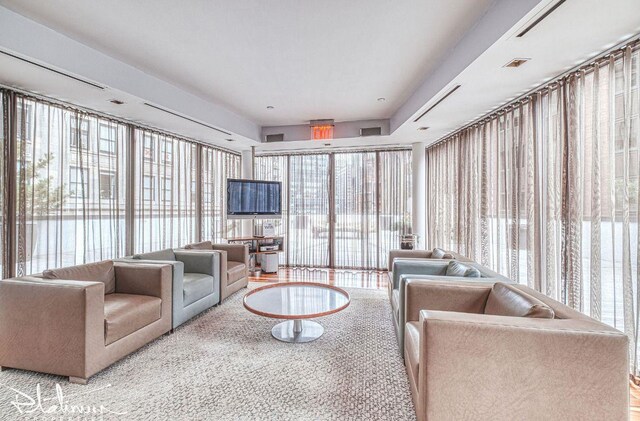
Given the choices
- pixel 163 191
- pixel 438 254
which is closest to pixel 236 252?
pixel 163 191

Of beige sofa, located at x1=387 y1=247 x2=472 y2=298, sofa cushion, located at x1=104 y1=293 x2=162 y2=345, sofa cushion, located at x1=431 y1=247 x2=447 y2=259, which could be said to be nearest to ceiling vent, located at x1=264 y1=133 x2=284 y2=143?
beige sofa, located at x1=387 y1=247 x2=472 y2=298

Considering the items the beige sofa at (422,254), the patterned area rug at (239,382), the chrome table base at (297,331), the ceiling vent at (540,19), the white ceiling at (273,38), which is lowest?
the patterned area rug at (239,382)

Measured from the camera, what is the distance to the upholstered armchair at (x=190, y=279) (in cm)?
306

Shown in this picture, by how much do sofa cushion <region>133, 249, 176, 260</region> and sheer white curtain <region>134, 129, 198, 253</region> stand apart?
0.82 meters

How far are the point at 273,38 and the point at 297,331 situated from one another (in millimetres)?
2777

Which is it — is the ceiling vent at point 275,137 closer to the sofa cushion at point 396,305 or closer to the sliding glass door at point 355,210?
the sliding glass door at point 355,210

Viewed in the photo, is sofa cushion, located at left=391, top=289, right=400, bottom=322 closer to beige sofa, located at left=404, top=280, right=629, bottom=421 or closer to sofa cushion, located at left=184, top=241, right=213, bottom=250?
beige sofa, located at left=404, top=280, right=629, bottom=421

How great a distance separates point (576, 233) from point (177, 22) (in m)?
3.77

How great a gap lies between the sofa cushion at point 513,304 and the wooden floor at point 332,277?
9.59 feet

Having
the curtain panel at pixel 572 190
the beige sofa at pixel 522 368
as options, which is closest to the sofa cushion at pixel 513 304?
the beige sofa at pixel 522 368

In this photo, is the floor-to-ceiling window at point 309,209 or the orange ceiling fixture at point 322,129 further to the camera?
the floor-to-ceiling window at point 309,209

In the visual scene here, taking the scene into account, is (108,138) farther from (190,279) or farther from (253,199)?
(253,199)

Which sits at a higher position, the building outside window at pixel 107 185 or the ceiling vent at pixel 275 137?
the ceiling vent at pixel 275 137

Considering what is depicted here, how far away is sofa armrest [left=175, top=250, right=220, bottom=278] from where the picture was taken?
3.76 meters
